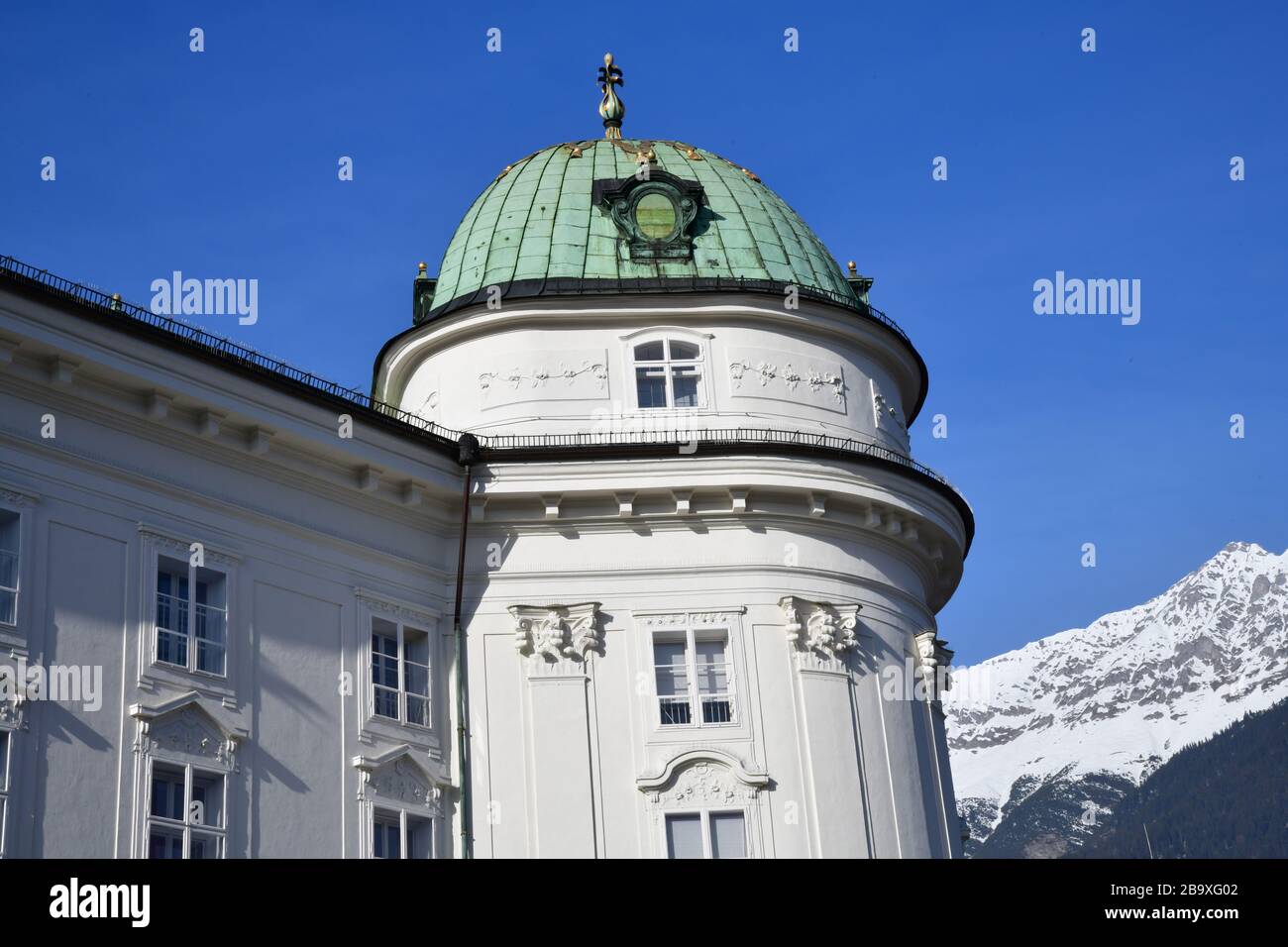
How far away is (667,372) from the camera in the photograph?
4241 cm

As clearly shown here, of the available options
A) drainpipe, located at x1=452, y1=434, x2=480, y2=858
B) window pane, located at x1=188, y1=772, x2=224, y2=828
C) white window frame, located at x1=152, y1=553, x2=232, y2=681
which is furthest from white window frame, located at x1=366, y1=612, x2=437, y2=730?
window pane, located at x1=188, y1=772, x2=224, y2=828

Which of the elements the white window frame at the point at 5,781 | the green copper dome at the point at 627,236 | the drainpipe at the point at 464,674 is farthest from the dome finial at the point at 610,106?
the white window frame at the point at 5,781

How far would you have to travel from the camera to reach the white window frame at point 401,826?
35.1 metres

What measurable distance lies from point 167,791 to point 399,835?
5.27 metres

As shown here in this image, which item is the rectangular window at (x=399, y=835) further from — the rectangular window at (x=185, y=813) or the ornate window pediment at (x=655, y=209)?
the ornate window pediment at (x=655, y=209)

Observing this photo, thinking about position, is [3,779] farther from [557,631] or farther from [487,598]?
[557,631]

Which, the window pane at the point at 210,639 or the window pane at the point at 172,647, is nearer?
the window pane at the point at 172,647

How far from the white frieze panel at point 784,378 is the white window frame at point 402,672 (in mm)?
8988

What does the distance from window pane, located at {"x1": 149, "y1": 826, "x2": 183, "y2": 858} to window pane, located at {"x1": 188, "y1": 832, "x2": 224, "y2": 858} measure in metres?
0.21

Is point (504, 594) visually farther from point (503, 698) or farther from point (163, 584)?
point (163, 584)

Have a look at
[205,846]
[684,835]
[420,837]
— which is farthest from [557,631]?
[205,846]

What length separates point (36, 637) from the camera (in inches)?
1209
